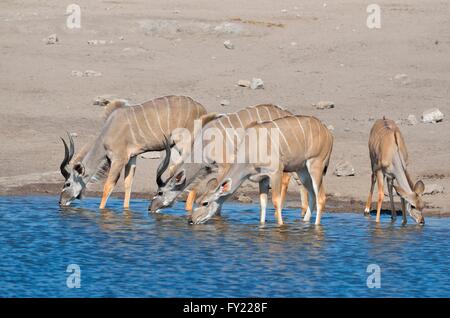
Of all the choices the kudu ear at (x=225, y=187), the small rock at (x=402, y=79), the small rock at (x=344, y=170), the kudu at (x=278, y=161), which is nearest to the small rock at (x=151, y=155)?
the small rock at (x=344, y=170)

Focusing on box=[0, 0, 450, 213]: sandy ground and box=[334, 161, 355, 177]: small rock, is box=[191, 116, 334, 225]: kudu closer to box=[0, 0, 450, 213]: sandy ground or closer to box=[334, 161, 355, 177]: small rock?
box=[0, 0, 450, 213]: sandy ground

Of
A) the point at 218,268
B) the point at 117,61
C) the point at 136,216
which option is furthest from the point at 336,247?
the point at 117,61

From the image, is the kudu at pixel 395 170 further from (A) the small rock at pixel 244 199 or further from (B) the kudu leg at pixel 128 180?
(B) the kudu leg at pixel 128 180

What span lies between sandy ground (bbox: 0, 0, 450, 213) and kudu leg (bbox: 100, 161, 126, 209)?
1097mm

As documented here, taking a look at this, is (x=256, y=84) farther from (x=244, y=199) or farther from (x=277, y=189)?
(x=277, y=189)

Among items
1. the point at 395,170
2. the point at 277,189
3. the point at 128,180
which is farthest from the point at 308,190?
the point at 128,180

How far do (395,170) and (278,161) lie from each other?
53.7 inches

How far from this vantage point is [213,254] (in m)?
11.5

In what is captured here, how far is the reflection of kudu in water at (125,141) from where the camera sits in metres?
14.5

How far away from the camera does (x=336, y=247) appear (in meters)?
11.9

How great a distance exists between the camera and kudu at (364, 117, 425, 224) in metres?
13.2

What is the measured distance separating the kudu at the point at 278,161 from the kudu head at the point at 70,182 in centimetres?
202

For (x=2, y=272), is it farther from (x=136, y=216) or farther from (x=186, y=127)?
(x=186, y=127)

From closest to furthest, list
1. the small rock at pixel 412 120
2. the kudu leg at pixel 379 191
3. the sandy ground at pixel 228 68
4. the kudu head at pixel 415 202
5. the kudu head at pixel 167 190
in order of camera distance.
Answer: the kudu head at pixel 415 202, the kudu leg at pixel 379 191, the kudu head at pixel 167 190, the sandy ground at pixel 228 68, the small rock at pixel 412 120
